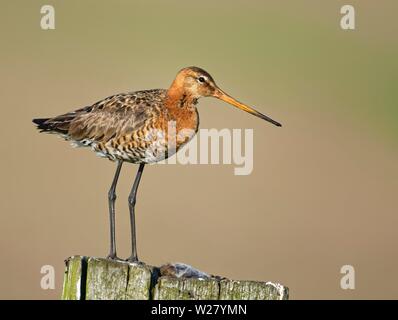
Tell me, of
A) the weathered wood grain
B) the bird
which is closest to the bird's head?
the bird

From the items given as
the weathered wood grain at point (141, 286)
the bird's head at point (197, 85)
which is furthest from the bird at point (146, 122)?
the weathered wood grain at point (141, 286)

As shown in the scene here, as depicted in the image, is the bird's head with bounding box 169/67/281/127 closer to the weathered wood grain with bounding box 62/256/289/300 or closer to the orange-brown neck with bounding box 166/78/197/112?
the orange-brown neck with bounding box 166/78/197/112

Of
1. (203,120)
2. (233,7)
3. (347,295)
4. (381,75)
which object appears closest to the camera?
(347,295)

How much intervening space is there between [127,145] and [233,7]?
23931 millimetres

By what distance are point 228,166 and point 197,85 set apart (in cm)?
1044

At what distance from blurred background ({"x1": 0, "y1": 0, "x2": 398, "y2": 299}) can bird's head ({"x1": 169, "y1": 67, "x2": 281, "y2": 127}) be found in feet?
15.3

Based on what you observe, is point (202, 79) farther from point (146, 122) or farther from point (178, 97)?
point (146, 122)

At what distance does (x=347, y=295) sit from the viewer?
17172 mm

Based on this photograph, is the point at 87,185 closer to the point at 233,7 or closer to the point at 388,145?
the point at 388,145

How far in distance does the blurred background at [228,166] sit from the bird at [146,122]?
14.4 feet

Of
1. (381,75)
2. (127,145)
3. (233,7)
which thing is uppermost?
(233,7)

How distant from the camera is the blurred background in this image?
61.5 ft

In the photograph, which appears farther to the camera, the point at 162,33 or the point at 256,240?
the point at 162,33

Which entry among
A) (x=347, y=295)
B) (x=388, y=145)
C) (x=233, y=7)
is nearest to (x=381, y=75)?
(x=388, y=145)
